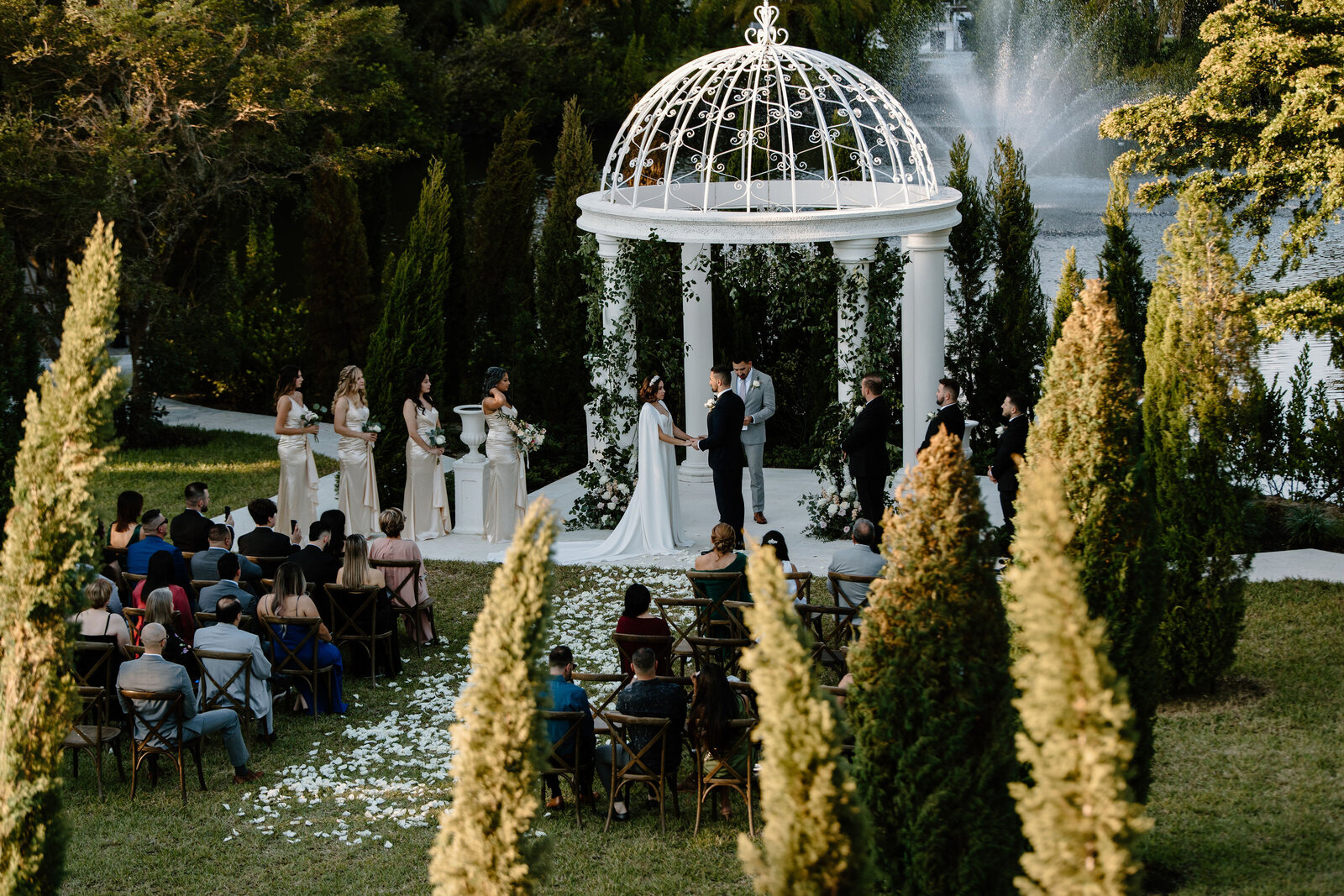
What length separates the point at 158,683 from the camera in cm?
764

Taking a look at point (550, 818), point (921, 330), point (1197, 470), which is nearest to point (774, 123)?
point (921, 330)

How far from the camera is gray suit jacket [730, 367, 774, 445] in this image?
12.8 metres

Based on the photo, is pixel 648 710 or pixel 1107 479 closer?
pixel 1107 479

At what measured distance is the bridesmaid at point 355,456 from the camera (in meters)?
12.6

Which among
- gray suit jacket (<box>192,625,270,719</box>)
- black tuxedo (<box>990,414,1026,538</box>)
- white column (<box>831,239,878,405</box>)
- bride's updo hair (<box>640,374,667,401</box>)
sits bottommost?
gray suit jacket (<box>192,625,270,719</box>)

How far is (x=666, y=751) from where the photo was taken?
7.36m

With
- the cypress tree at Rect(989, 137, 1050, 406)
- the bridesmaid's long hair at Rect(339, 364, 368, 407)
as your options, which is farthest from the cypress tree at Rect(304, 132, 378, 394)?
the cypress tree at Rect(989, 137, 1050, 406)

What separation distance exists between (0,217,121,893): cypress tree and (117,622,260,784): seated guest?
2808 mm

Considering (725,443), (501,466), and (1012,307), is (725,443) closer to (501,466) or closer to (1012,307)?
(501,466)

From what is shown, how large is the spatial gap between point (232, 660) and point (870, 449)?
5.80 metres

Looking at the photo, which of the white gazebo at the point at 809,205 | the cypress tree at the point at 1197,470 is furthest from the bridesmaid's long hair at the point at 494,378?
the cypress tree at the point at 1197,470

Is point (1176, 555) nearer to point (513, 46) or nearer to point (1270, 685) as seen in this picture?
point (1270, 685)

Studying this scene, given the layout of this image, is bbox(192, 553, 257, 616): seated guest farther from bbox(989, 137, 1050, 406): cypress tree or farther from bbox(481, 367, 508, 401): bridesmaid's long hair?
bbox(989, 137, 1050, 406): cypress tree

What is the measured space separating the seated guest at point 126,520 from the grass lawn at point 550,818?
212 centimetres
